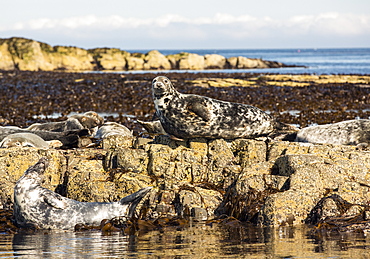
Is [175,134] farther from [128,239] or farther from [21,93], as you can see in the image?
[21,93]

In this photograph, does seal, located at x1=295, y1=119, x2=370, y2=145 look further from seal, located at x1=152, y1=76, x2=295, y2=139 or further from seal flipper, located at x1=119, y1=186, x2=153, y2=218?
seal flipper, located at x1=119, y1=186, x2=153, y2=218

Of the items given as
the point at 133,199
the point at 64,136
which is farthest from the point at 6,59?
the point at 133,199

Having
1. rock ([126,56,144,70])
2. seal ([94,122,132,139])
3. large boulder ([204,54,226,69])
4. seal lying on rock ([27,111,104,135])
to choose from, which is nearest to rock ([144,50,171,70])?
rock ([126,56,144,70])

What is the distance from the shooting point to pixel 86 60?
57.7 metres

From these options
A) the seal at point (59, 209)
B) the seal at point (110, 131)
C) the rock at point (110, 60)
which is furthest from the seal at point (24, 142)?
the rock at point (110, 60)

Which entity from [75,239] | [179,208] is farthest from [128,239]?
[179,208]

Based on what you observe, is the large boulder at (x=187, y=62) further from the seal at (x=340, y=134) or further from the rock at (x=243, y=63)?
the seal at (x=340, y=134)

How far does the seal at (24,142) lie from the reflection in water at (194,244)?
3.27 m

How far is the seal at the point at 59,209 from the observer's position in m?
6.11

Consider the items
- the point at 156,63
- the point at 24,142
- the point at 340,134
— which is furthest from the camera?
the point at 156,63

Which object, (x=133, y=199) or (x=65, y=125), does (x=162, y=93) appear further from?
(x=65, y=125)

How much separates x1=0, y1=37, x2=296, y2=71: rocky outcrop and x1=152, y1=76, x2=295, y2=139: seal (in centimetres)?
4764

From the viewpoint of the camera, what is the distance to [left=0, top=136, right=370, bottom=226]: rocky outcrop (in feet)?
19.9

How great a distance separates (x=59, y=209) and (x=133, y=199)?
2.89ft
